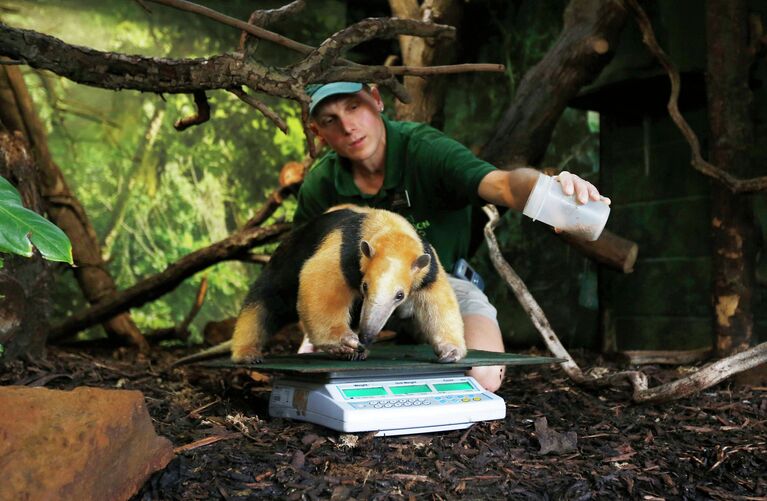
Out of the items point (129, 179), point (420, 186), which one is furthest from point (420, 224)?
point (129, 179)

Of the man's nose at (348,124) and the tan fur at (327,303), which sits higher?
the man's nose at (348,124)

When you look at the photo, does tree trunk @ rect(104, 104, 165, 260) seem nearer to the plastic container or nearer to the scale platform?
the scale platform

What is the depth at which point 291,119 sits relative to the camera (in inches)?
260

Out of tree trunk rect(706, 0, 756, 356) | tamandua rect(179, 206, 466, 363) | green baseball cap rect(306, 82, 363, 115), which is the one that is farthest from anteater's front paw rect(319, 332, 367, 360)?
tree trunk rect(706, 0, 756, 356)

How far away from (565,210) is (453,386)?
2.68 ft

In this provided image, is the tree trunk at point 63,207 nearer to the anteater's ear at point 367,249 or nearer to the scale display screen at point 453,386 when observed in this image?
the anteater's ear at point 367,249

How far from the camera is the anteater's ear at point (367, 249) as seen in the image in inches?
109

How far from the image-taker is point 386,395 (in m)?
2.61

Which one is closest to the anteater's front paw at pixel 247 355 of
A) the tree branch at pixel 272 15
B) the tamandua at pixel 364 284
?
the tamandua at pixel 364 284

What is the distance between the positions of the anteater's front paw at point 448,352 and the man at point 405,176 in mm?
458

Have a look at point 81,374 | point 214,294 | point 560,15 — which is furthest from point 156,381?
Answer: point 560,15

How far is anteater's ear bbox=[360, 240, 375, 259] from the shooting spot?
2.78 meters

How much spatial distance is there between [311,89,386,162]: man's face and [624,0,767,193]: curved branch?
1523mm

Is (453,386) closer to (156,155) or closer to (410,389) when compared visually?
(410,389)
